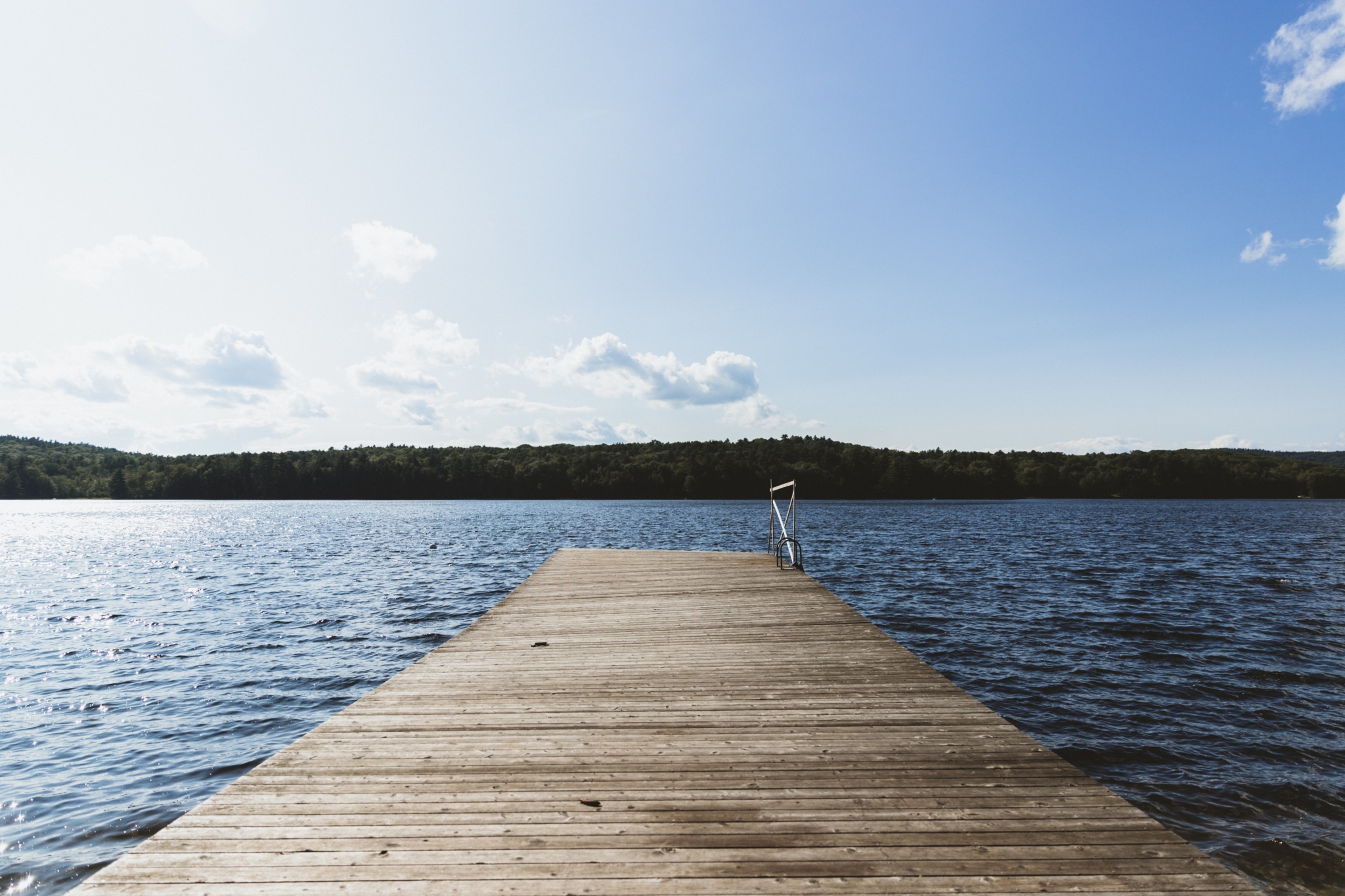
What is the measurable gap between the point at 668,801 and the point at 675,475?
107 m

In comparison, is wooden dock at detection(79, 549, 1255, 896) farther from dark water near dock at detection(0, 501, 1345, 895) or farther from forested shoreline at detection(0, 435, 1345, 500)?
forested shoreline at detection(0, 435, 1345, 500)

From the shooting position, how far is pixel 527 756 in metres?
4.44

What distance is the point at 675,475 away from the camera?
111m

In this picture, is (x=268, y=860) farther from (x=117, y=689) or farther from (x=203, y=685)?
(x=117, y=689)

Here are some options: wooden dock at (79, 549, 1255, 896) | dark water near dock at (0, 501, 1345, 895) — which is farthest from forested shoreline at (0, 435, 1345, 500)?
wooden dock at (79, 549, 1255, 896)

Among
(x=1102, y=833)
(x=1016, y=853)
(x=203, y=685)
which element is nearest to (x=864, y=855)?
(x=1016, y=853)

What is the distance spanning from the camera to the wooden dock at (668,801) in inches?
118

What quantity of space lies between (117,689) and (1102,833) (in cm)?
1310

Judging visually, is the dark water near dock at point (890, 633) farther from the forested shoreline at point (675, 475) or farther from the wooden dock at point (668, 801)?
the forested shoreline at point (675, 475)

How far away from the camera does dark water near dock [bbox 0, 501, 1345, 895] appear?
21.0 feet

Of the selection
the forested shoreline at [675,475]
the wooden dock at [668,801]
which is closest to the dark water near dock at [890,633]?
the wooden dock at [668,801]

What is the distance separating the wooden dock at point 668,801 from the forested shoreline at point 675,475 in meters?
96.6

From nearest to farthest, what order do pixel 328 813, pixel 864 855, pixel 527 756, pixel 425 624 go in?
1. pixel 864 855
2. pixel 328 813
3. pixel 527 756
4. pixel 425 624

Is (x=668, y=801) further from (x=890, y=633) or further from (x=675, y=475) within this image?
(x=675, y=475)
